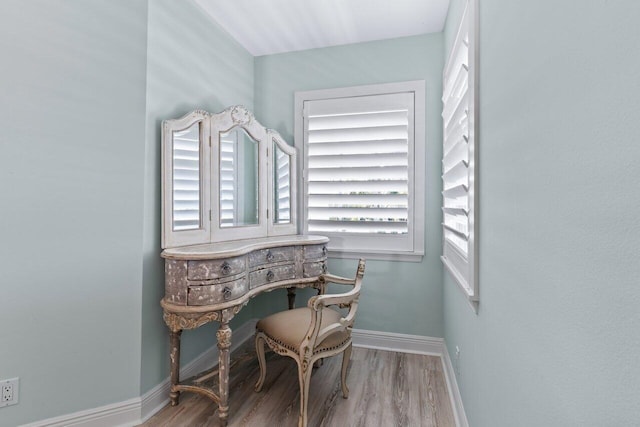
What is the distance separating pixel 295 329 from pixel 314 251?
0.66 meters

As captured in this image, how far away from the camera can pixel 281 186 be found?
2.86 metres

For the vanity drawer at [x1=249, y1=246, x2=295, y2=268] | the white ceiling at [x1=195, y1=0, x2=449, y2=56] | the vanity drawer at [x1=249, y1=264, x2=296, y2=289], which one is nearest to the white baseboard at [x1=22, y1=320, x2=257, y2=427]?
the vanity drawer at [x1=249, y1=264, x2=296, y2=289]

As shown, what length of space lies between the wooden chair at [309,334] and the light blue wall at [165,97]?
0.61 m

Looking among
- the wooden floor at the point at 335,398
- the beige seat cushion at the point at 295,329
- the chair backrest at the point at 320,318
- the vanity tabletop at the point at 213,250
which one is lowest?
the wooden floor at the point at 335,398

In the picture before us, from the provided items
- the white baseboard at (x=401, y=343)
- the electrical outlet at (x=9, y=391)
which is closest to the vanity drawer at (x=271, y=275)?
the white baseboard at (x=401, y=343)

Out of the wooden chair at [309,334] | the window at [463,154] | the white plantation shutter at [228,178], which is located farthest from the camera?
the white plantation shutter at [228,178]

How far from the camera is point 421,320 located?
2.76 meters

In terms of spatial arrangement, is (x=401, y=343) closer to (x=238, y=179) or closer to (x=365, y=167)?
(x=365, y=167)

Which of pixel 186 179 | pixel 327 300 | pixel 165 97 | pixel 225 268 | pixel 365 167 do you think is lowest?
pixel 327 300

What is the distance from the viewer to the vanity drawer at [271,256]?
2.11m

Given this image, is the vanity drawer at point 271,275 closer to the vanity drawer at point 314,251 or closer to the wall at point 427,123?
the vanity drawer at point 314,251

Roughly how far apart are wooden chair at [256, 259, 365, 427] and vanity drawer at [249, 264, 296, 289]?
9.7 inches

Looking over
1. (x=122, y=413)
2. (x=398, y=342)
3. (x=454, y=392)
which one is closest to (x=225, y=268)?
(x=122, y=413)

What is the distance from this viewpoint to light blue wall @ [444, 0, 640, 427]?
0.49 meters
